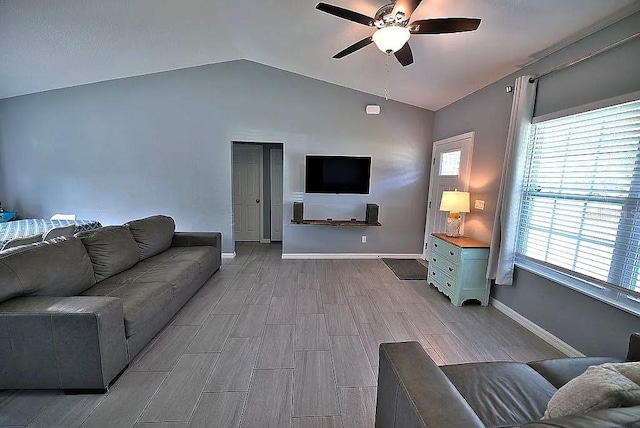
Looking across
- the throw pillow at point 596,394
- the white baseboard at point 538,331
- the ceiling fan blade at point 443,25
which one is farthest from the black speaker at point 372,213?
the throw pillow at point 596,394

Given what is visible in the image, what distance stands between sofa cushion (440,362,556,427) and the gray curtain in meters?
1.72

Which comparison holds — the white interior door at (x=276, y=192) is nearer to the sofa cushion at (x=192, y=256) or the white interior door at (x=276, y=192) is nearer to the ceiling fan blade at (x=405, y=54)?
the sofa cushion at (x=192, y=256)

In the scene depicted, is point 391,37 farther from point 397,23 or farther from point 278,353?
point 278,353

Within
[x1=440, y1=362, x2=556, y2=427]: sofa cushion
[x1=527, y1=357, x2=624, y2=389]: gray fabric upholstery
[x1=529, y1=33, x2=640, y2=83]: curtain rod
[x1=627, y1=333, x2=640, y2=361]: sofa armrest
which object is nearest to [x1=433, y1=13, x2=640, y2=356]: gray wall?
[x1=529, y1=33, x2=640, y2=83]: curtain rod

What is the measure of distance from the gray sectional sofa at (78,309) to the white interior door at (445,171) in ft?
12.7

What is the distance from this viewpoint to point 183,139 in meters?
4.59

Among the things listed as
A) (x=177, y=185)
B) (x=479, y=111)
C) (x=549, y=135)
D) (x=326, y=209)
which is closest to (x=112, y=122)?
(x=177, y=185)

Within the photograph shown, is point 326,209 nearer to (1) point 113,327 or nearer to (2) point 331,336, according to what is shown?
(2) point 331,336

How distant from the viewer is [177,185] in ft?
15.4

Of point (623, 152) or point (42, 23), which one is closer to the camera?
point (623, 152)

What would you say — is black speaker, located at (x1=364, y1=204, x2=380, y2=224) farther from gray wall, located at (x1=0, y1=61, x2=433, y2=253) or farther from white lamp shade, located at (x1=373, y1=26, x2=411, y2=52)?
white lamp shade, located at (x1=373, y1=26, x2=411, y2=52)

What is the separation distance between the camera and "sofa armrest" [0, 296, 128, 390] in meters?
1.63

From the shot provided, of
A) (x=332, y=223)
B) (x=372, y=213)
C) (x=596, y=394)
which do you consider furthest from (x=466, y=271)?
(x=596, y=394)

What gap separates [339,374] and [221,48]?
4.45 metres
